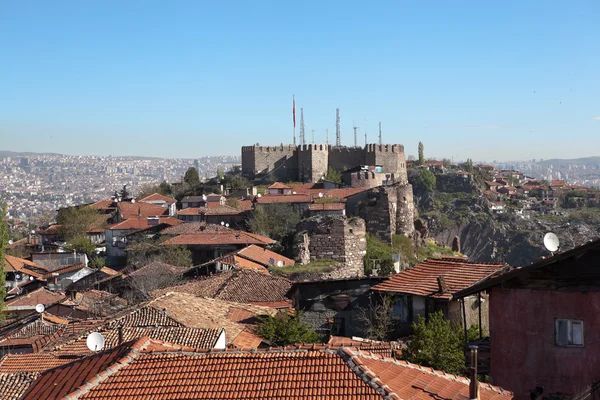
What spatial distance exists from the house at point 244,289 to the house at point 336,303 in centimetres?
365

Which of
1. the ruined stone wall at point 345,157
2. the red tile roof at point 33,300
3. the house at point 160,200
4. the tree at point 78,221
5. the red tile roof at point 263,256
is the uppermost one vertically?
the ruined stone wall at point 345,157

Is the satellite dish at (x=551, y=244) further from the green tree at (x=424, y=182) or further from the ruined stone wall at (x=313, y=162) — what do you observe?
the green tree at (x=424, y=182)

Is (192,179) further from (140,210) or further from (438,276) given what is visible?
(438,276)

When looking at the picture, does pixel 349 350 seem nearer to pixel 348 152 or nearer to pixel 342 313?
pixel 342 313

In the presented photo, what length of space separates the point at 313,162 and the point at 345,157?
104 inches

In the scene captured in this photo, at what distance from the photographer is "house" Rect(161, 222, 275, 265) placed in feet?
124

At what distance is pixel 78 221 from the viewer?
55.6 metres

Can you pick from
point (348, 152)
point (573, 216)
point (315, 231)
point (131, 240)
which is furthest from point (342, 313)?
point (573, 216)

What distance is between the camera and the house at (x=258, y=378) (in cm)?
949

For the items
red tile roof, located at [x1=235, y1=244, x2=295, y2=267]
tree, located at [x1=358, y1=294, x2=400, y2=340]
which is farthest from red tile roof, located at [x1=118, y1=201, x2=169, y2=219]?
tree, located at [x1=358, y1=294, x2=400, y2=340]

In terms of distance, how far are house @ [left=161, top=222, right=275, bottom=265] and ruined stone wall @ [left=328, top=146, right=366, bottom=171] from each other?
83.6ft

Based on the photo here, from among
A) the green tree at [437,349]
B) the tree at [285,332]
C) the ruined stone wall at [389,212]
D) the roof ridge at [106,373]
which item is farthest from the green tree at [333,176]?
the roof ridge at [106,373]

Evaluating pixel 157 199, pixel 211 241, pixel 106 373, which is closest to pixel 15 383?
pixel 106 373

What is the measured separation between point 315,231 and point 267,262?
12.0 feet
